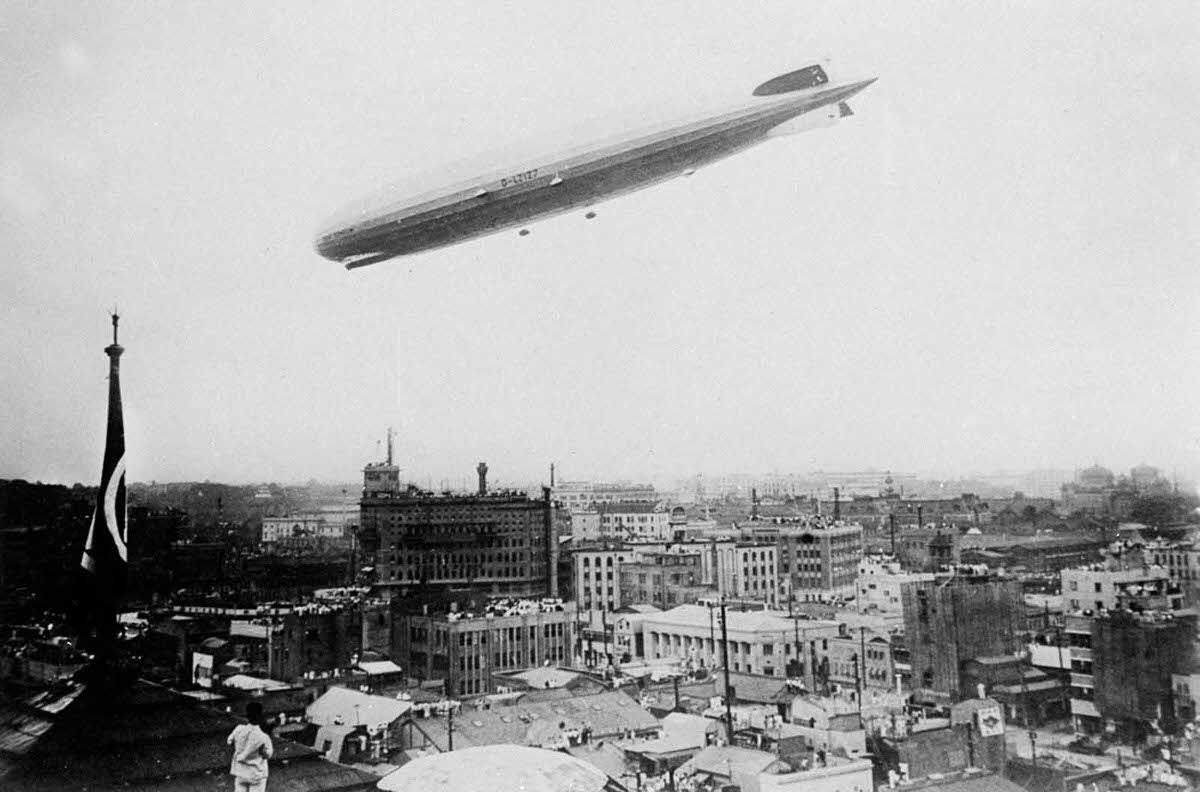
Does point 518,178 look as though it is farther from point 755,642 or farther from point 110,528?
point 755,642

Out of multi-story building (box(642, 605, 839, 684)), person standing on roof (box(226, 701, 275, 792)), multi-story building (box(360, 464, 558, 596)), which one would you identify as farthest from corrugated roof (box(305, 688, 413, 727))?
person standing on roof (box(226, 701, 275, 792))

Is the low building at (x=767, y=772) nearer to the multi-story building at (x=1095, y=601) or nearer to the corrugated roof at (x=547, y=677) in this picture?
the corrugated roof at (x=547, y=677)

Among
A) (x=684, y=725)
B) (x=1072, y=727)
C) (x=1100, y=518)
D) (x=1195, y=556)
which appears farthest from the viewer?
(x=1100, y=518)

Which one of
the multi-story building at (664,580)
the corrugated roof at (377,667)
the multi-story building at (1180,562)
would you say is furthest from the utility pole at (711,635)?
the multi-story building at (1180,562)

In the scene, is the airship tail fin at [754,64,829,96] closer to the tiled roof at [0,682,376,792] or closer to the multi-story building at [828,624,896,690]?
the tiled roof at [0,682,376,792]

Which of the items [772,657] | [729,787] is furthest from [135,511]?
[772,657]

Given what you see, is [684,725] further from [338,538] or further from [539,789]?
Result: [338,538]
